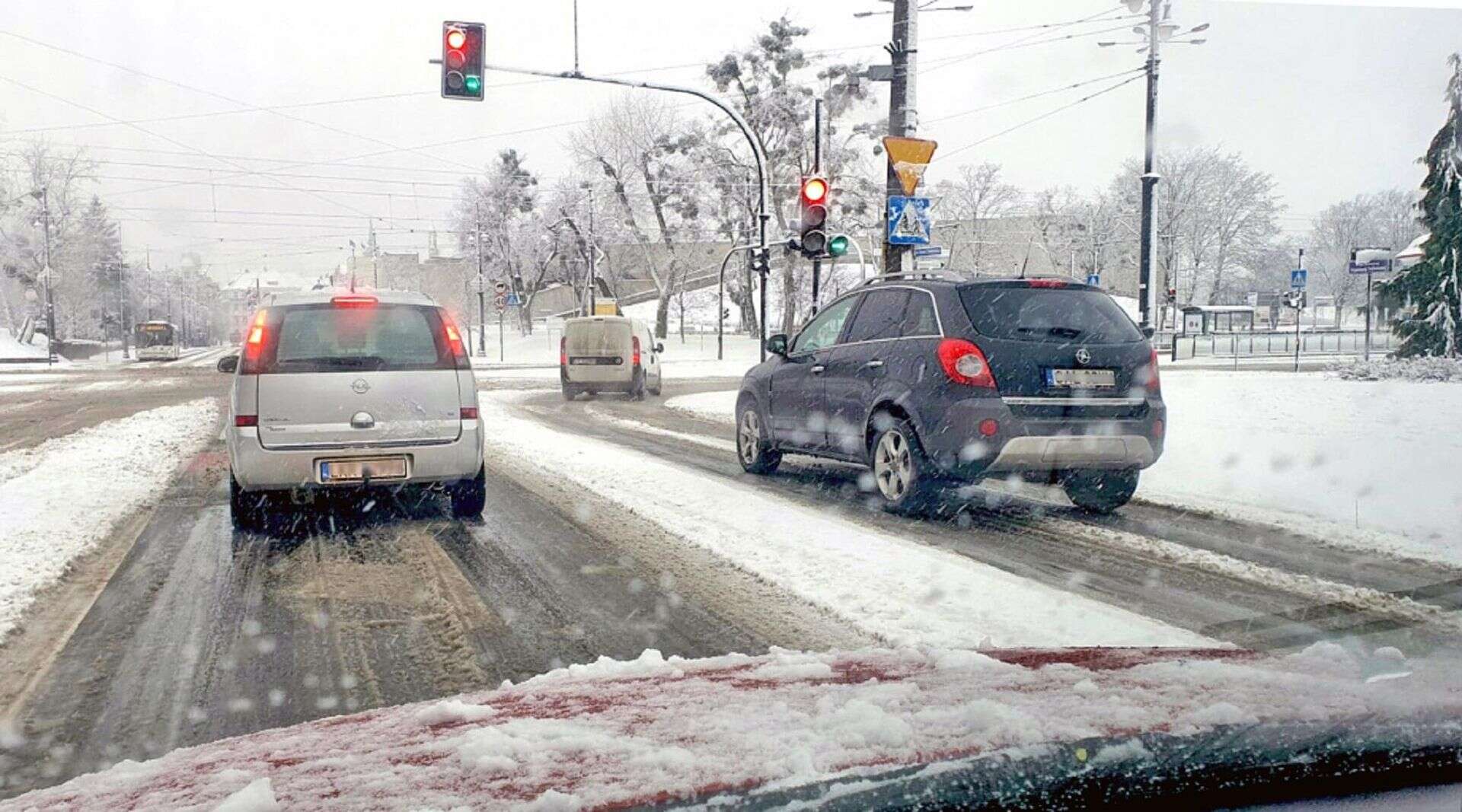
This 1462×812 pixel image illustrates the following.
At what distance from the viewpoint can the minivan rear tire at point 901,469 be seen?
720cm

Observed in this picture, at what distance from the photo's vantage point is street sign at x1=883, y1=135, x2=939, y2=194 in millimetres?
12266

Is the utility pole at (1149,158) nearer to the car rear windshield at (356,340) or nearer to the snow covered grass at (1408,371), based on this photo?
the snow covered grass at (1408,371)

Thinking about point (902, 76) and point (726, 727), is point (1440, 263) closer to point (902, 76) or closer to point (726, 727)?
point (902, 76)

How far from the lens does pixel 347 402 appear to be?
22.5 ft

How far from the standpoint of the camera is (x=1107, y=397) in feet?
22.9

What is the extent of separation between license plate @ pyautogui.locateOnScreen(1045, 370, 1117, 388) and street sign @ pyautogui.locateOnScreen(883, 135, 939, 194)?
5.93 m

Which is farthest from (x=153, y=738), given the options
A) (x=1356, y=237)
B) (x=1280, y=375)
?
(x=1356, y=237)

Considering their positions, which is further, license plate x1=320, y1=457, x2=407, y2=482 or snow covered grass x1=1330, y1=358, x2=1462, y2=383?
snow covered grass x1=1330, y1=358, x2=1462, y2=383

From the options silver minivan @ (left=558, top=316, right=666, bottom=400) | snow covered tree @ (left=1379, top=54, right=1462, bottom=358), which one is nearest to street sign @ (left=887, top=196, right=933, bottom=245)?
silver minivan @ (left=558, top=316, right=666, bottom=400)

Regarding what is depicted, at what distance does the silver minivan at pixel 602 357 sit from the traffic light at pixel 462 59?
28.4ft

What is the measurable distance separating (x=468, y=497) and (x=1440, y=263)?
75.8 feet

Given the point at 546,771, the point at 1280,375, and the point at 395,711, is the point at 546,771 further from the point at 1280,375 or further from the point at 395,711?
the point at 1280,375

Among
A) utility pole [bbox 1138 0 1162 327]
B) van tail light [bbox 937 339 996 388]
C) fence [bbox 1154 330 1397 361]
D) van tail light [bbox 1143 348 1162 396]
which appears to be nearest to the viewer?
van tail light [bbox 937 339 996 388]

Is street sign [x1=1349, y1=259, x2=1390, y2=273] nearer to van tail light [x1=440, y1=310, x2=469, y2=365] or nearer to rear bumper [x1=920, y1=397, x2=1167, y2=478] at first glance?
rear bumper [x1=920, y1=397, x2=1167, y2=478]
